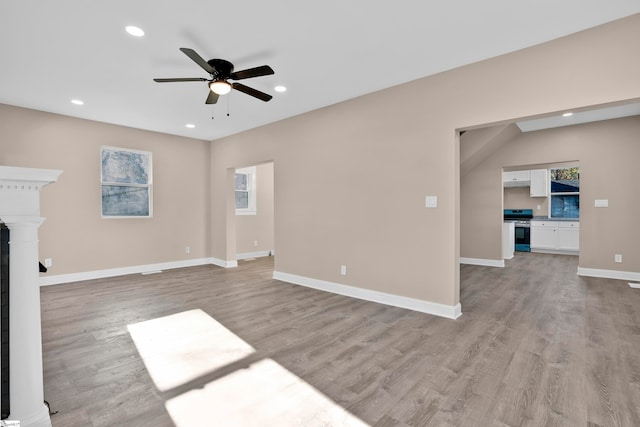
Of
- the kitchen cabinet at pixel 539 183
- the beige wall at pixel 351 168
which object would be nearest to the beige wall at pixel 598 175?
the beige wall at pixel 351 168

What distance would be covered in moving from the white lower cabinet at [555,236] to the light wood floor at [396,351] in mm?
3296

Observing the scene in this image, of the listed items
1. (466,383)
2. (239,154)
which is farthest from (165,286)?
(466,383)

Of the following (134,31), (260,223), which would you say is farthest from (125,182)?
(134,31)

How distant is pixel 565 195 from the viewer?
317 inches

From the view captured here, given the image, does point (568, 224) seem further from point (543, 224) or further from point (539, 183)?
point (539, 183)

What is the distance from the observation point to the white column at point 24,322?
1402 mm

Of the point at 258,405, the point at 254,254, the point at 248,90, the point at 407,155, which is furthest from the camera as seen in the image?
the point at 254,254

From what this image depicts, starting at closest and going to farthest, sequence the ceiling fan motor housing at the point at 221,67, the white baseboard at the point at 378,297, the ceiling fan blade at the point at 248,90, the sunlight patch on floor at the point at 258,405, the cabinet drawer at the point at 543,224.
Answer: the sunlight patch on floor at the point at 258,405 → the ceiling fan motor housing at the point at 221,67 → the ceiling fan blade at the point at 248,90 → the white baseboard at the point at 378,297 → the cabinet drawer at the point at 543,224

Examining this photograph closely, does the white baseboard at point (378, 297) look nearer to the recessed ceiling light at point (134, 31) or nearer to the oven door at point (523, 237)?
the recessed ceiling light at point (134, 31)

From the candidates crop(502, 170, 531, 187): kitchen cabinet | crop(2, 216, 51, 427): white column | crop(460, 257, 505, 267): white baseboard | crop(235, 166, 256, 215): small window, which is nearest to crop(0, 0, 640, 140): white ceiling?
crop(2, 216, 51, 427): white column

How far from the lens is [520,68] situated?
2.85 meters

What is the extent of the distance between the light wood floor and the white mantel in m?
0.37

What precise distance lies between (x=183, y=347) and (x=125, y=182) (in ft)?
13.7

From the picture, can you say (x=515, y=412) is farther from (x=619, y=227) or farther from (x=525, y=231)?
(x=525, y=231)
